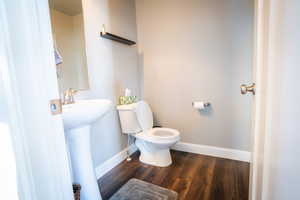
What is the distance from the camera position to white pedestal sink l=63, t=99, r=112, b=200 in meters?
1.08

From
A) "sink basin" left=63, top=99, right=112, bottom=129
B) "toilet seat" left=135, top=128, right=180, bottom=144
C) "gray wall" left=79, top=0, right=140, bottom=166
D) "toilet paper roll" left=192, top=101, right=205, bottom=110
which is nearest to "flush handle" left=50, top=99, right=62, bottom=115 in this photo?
"sink basin" left=63, top=99, right=112, bottom=129

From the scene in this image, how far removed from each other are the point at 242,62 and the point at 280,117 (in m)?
1.63

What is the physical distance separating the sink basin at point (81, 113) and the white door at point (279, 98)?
100 cm

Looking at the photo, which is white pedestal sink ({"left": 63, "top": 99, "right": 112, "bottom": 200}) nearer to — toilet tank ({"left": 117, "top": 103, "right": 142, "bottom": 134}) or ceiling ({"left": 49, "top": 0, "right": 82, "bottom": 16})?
toilet tank ({"left": 117, "top": 103, "right": 142, "bottom": 134})

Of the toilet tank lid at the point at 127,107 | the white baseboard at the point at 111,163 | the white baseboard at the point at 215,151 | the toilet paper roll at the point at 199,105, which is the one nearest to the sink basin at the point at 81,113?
the toilet tank lid at the point at 127,107

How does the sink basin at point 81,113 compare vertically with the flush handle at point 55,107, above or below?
below

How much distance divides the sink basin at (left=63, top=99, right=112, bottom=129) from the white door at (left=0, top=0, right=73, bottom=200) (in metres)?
0.33

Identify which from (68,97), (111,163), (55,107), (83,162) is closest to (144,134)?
(111,163)

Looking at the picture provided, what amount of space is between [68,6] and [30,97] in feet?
4.22

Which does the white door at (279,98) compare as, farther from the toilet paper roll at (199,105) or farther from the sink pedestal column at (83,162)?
the toilet paper roll at (199,105)

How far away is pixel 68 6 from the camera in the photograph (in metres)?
1.46

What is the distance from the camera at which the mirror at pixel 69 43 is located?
1.39 metres

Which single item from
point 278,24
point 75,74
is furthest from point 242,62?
point 75,74

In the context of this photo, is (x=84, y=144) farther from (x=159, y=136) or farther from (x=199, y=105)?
(x=199, y=105)
